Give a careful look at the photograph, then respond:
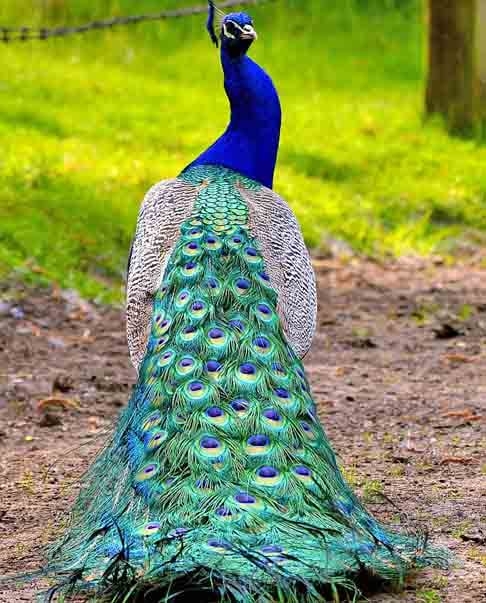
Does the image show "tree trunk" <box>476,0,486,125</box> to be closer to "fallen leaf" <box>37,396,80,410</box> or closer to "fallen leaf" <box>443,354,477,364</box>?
"fallen leaf" <box>443,354,477,364</box>

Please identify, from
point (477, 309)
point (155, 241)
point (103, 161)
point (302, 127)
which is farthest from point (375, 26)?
point (155, 241)

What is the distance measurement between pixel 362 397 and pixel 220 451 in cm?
280

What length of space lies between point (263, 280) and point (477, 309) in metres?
4.26

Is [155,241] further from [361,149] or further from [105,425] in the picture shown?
[361,149]

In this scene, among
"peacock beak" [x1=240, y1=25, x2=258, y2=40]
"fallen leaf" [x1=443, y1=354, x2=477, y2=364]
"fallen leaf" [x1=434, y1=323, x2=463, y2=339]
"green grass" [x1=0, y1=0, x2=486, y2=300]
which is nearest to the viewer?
"peacock beak" [x1=240, y1=25, x2=258, y2=40]

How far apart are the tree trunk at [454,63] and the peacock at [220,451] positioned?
7.18 meters

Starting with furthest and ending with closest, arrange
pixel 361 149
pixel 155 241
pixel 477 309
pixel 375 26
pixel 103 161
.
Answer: pixel 375 26, pixel 361 149, pixel 103 161, pixel 477 309, pixel 155 241

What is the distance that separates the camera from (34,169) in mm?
9453

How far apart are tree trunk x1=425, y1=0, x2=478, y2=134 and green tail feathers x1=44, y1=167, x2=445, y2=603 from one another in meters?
7.70

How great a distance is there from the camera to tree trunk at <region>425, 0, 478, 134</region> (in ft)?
38.6

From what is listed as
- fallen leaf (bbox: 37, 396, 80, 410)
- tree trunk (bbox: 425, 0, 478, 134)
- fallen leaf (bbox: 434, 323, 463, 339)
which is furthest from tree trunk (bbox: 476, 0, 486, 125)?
fallen leaf (bbox: 37, 396, 80, 410)

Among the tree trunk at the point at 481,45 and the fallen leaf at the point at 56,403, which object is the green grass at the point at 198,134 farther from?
the fallen leaf at the point at 56,403

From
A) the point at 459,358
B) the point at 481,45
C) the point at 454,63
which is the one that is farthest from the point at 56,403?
the point at 481,45

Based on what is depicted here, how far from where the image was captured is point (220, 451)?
387 cm
